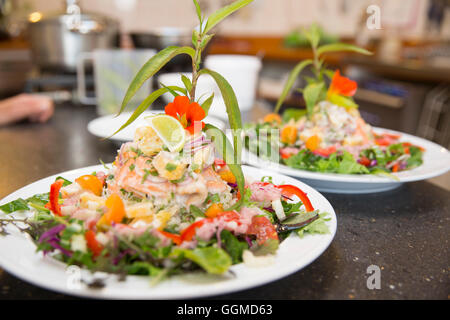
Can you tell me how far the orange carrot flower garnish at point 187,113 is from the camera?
1.08 meters

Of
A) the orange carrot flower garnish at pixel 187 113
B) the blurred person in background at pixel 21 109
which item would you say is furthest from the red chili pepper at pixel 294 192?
the blurred person in background at pixel 21 109

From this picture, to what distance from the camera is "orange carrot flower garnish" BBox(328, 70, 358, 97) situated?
1927mm

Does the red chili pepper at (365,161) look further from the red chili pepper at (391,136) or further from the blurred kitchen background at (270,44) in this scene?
the blurred kitchen background at (270,44)

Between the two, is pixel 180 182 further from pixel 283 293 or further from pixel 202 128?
pixel 283 293

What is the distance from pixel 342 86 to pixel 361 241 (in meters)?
1.00

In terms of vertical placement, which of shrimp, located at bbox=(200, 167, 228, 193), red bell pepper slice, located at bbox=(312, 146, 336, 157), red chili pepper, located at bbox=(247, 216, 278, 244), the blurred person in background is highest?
shrimp, located at bbox=(200, 167, 228, 193)

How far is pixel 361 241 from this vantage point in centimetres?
119

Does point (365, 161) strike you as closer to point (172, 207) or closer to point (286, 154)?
point (286, 154)

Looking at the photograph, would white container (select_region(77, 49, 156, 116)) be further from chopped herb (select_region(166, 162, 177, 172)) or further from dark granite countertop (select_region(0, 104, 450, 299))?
chopped herb (select_region(166, 162, 177, 172))

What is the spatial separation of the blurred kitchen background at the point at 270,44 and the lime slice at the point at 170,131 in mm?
1776

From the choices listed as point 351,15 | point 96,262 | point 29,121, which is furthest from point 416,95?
point 96,262

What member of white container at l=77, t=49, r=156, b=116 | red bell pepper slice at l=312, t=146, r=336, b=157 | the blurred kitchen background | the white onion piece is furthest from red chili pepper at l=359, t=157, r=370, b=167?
the blurred kitchen background

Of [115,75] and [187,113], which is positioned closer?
[187,113]

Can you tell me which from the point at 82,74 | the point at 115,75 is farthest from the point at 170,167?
the point at 82,74
